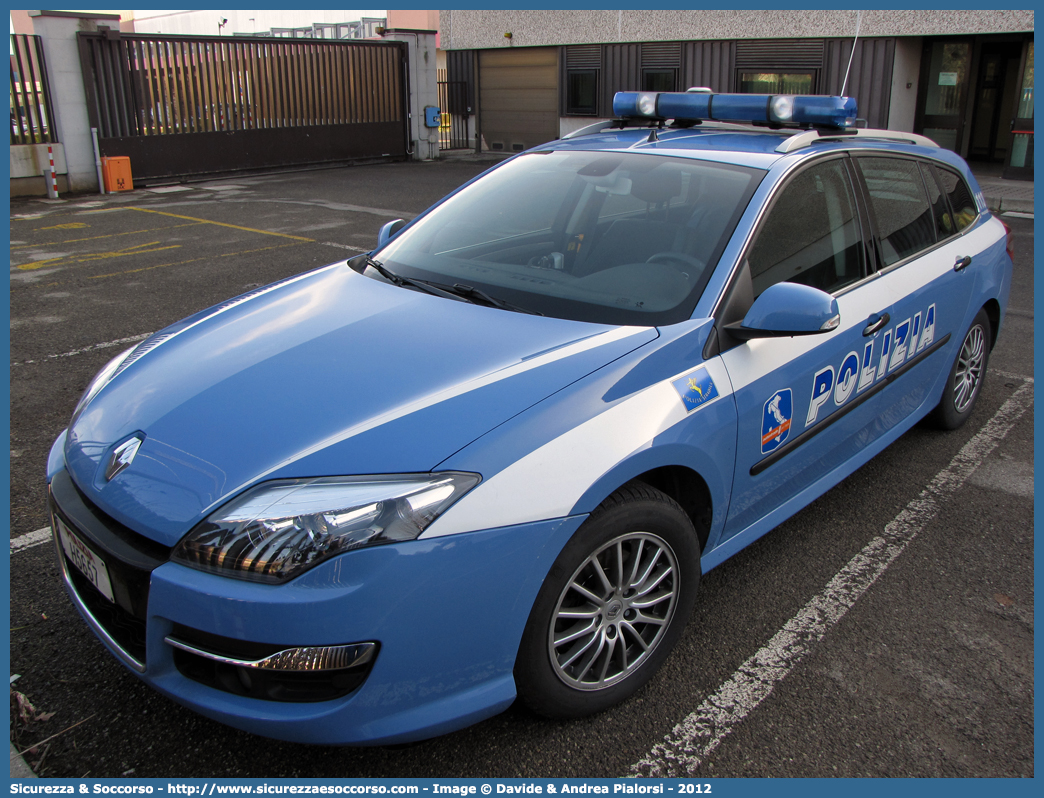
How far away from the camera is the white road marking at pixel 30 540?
10.5ft

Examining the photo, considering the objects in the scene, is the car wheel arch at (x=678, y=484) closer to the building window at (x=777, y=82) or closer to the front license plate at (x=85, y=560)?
the front license plate at (x=85, y=560)

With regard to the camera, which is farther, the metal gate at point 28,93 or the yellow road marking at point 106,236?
the metal gate at point 28,93

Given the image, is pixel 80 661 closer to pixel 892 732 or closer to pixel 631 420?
pixel 631 420

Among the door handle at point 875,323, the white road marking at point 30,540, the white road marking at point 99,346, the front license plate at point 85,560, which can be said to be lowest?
the white road marking at point 30,540

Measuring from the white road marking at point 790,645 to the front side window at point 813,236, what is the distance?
1099 mm

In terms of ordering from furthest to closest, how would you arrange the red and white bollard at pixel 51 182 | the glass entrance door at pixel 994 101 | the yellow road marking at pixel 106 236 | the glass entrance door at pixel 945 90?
the glass entrance door at pixel 945 90, the glass entrance door at pixel 994 101, the red and white bollard at pixel 51 182, the yellow road marking at pixel 106 236

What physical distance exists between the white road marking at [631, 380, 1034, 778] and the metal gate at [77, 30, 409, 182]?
51.5 feet

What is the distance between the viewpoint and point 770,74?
1753 centimetres

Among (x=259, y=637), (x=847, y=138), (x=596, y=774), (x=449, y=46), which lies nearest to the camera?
(x=259, y=637)

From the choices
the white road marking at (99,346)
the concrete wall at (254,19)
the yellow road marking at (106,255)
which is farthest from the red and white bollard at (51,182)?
the concrete wall at (254,19)

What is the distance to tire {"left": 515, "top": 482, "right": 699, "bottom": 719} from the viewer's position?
83.7 inches

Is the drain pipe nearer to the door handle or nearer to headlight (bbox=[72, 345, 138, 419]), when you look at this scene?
headlight (bbox=[72, 345, 138, 419])

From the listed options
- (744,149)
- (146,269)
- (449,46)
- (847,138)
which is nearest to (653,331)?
(744,149)

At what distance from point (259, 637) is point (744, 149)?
95.8 inches
